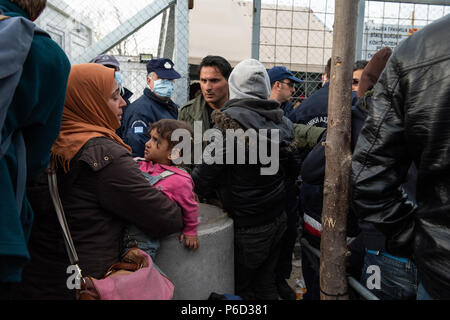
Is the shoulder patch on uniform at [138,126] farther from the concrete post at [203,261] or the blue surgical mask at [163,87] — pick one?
the concrete post at [203,261]

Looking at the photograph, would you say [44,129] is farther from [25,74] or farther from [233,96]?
[233,96]

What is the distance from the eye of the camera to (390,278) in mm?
1696

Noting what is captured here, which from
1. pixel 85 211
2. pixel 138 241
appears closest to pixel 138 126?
pixel 138 241

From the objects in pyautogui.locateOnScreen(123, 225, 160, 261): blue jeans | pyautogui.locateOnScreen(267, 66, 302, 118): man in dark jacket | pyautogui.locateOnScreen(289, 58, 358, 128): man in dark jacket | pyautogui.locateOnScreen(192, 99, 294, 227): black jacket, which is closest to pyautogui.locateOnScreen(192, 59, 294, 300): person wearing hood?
pyautogui.locateOnScreen(192, 99, 294, 227): black jacket

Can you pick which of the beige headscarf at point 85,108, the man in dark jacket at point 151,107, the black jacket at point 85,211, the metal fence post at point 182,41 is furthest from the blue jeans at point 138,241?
the metal fence post at point 182,41

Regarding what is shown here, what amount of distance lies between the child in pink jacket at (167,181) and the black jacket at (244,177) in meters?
0.30

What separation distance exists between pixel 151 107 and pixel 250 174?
1.58m

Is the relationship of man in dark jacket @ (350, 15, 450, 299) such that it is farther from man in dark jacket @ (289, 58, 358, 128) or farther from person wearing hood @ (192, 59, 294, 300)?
man in dark jacket @ (289, 58, 358, 128)

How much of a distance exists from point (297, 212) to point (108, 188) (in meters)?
2.61

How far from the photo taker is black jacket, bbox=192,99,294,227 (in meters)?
2.40

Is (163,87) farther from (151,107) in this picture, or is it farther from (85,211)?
(85,211)

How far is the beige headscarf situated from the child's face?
0.41 meters

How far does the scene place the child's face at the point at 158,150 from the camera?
214 centimetres
